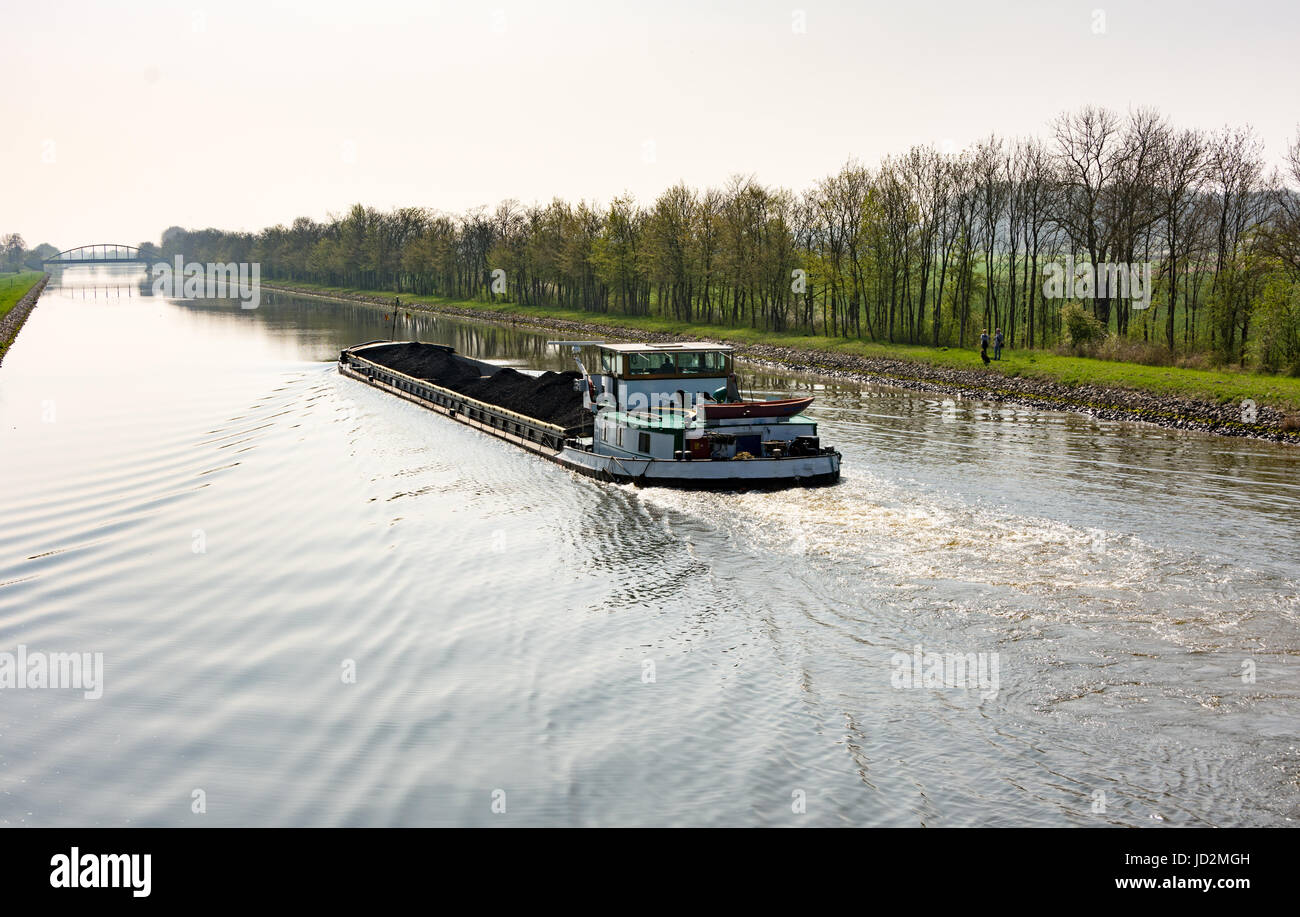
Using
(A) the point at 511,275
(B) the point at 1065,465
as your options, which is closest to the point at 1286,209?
(B) the point at 1065,465

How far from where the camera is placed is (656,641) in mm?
16156

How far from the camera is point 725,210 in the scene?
8025 centimetres

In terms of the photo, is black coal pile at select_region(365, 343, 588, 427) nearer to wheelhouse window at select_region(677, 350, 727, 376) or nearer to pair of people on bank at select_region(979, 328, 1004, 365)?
wheelhouse window at select_region(677, 350, 727, 376)

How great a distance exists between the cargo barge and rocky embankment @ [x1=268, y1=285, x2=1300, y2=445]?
1649 cm

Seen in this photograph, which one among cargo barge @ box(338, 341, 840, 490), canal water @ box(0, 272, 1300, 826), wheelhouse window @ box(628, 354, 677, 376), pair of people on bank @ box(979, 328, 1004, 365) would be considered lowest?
canal water @ box(0, 272, 1300, 826)

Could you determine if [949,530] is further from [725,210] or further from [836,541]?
[725,210]

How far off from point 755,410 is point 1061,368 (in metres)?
26.8

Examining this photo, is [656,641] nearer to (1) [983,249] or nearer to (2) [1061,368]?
(2) [1061,368]

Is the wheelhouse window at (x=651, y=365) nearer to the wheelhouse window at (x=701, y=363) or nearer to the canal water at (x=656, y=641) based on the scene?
the wheelhouse window at (x=701, y=363)

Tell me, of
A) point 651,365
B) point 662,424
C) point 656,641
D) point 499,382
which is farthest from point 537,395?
point 656,641

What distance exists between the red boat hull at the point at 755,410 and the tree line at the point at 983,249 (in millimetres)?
27194

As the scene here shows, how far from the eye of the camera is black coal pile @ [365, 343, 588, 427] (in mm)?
37469

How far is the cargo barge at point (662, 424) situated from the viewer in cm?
2684

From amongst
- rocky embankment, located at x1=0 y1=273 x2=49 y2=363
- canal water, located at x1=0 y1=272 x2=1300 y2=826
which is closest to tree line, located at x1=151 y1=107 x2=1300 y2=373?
canal water, located at x1=0 y1=272 x2=1300 y2=826
